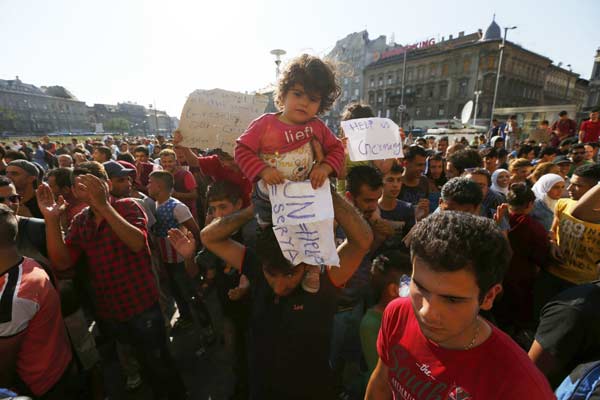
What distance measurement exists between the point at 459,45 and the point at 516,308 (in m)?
55.6

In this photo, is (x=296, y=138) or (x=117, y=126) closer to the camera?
(x=296, y=138)

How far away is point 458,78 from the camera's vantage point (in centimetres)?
4662

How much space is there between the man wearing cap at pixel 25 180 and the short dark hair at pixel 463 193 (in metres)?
4.40

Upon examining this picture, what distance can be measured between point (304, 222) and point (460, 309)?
78 cm

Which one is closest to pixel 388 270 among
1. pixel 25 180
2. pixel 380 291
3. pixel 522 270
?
pixel 380 291

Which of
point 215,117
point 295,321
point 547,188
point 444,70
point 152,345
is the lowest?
point 152,345

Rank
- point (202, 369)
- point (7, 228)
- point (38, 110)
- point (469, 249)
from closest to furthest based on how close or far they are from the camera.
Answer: point (469, 249), point (7, 228), point (202, 369), point (38, 110)

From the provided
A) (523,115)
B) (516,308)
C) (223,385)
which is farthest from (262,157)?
(523,115)

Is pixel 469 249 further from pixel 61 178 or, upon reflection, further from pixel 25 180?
pixel 25 180

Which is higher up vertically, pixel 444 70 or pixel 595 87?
pixel 444 70

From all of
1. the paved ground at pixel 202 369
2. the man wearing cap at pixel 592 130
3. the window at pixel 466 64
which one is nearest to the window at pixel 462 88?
the window at pixel 466 64

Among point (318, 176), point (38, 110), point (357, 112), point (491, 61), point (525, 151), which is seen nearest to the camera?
point (318, 176)

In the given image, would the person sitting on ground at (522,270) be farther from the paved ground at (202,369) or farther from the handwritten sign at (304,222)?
the paved ground at (202,369)

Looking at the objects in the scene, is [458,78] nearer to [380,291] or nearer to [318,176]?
[380,291]
